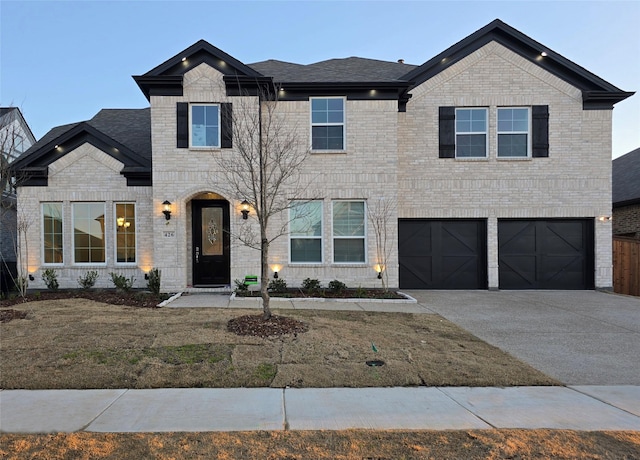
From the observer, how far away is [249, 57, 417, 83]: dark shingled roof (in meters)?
11.1

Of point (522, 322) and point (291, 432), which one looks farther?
point (522, 322)

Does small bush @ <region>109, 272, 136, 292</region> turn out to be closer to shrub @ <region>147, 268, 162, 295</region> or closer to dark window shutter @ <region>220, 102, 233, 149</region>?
shrub @ <region>147, 268, 162, 295</region>

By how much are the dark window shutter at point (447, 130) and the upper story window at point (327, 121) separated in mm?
3438

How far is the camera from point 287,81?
10727mm

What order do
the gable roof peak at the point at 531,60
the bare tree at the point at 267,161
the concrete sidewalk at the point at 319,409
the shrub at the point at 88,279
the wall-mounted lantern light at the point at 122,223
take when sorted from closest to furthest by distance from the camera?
the concrete sidewalk at the point at 319,409, the bare tree at the point at 267,161, the shrub at the point at 88,279, the wall-mounted lantern light at the point at 122,223, the gable roof peak at the point at 531,60

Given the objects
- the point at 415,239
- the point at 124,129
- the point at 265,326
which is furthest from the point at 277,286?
the point at 124,129

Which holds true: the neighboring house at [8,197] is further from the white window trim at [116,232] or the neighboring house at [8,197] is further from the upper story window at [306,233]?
the upper story window at [306,233]

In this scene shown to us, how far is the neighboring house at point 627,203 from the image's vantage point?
1383cm

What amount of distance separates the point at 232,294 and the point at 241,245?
1.46 meters

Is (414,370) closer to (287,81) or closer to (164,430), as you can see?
(164,430)

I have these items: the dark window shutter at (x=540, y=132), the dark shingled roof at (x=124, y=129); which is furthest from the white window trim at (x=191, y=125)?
the dark window shutter at (x=540, y=132)

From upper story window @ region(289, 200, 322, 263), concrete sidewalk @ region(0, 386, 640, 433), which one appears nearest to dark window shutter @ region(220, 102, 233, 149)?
upper story window @ region(289, 200, 322, 263)

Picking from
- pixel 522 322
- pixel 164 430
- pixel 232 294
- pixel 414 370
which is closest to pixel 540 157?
pixel 522 322

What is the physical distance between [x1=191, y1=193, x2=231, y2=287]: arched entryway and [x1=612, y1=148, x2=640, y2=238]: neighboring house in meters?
15.3
